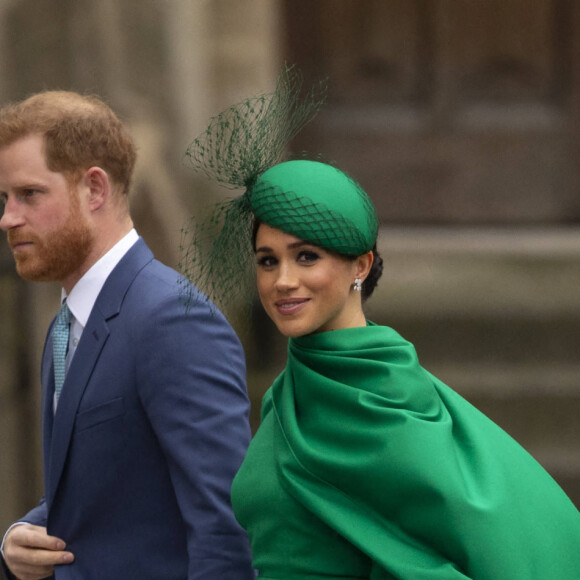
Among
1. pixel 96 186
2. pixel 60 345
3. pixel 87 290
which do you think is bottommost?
pixel 60 345

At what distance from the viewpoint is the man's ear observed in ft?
8.27

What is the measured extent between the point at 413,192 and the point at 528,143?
0.55 m

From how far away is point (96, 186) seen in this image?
254 centimetres

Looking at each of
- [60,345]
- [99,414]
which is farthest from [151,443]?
[60,345]

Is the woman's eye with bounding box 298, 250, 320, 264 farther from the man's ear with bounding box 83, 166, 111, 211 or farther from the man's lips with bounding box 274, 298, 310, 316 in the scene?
the man's ear with bounding box 83, 166, 111, 211

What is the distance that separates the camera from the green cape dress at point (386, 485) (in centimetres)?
194

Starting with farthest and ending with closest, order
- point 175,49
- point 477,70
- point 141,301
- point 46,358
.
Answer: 1. point 477,70
2. point 175,49
3. point 46,358
4. point 141,301

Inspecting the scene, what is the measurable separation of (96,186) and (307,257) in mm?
654

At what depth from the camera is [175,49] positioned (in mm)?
4836

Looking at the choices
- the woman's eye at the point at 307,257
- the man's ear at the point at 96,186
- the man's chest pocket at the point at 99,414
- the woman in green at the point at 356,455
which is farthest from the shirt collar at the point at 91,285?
the woman's eye at the point at 307,257

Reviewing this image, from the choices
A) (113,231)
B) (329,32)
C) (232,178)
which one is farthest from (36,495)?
(232,178)

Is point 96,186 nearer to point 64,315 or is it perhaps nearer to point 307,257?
point 64,315

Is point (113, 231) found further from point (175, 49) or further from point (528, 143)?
point (528, 143)

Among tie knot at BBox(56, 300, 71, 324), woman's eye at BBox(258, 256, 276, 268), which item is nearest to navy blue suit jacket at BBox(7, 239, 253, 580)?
tie knot at BBox(56, 300, 71, 324)
